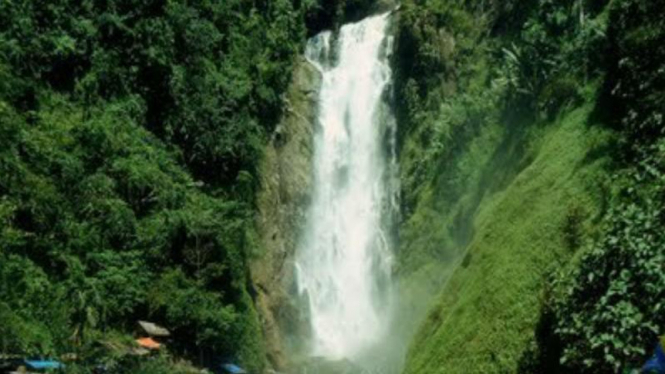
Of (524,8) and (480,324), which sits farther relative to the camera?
(524,8)

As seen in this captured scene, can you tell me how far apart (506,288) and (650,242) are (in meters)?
4.69

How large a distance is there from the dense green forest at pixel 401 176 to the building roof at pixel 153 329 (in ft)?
2.13

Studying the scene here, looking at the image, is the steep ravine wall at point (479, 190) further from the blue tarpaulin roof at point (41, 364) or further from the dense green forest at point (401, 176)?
the blue tarpaulin roof at point (41, 364)

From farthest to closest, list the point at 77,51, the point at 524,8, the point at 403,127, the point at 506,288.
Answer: the point at 403,127
the point at 524,8
the point at 77,51
the point at 506,288

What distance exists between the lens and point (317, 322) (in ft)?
113

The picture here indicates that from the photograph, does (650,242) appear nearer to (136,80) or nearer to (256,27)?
(136,80)

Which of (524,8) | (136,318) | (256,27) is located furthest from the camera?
(256,27)

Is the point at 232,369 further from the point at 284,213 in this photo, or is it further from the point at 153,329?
the point at 284,213

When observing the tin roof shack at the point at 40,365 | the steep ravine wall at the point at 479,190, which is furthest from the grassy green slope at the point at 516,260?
Answer: the tin roof shack at the point at 40,365

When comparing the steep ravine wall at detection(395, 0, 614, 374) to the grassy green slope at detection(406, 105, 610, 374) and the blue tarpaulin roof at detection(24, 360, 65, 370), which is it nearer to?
the grassy green slope at detection(406, 105, 610, 374)

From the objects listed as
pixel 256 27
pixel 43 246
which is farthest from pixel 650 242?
pixel 256 27

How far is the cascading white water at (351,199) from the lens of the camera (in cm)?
3503

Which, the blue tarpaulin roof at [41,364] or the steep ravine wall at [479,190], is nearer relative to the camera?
the steep ravine wall at [479,190]

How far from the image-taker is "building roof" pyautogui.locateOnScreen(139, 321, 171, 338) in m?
23.6
